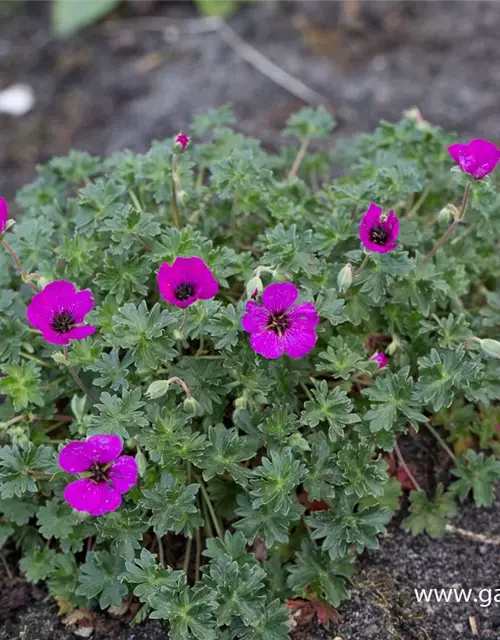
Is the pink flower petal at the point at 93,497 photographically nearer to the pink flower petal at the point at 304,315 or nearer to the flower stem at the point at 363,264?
the pink flower petal at the point at 304,315

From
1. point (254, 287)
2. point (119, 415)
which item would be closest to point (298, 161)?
point (254, 287)

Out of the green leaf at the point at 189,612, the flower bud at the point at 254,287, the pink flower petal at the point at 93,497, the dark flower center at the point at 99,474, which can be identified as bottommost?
the green leaf at the point at 189,612

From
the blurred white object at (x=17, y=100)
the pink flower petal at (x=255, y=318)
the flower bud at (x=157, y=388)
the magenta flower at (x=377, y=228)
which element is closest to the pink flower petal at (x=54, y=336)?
the flower bud at (x=157, y=388)

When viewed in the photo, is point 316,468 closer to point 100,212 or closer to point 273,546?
point 273,546

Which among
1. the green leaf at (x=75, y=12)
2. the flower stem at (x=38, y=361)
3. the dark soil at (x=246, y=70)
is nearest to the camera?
the flower stem at (x=38, y=361)

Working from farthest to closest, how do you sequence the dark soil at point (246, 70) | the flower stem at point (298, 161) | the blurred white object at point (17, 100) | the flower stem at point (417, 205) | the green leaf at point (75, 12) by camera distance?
the green leaf at point (75, 12) < the blurred white object at point (17, 100) < the dark soil at point (246, 70) < the flower stem at point (298, 161) < the flower stem at point (417, 205)

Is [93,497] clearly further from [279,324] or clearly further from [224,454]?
[279,324]

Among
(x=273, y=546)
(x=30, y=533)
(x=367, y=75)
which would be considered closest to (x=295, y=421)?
(x=273, y=546)

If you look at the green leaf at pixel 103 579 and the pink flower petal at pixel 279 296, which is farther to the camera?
the green leaf at pixel 103 579

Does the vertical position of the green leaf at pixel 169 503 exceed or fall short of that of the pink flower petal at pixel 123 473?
it falls short
